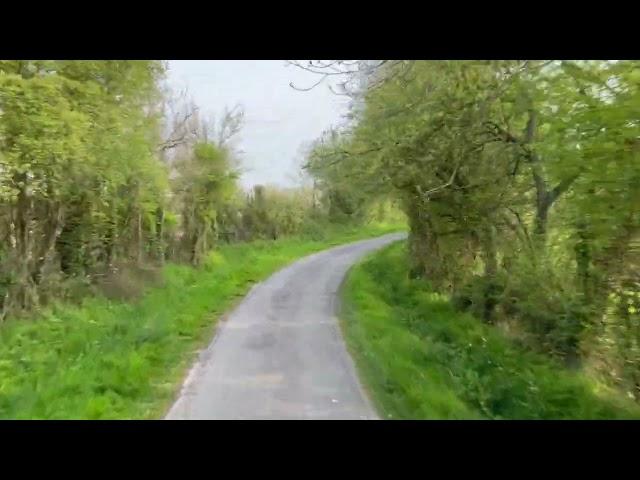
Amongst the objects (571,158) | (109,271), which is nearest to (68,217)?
(109,271)

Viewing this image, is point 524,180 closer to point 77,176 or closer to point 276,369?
point 276,369

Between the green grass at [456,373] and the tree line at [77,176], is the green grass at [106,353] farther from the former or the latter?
the green grass at [456,373]

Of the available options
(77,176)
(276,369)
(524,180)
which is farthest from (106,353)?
(524,180)

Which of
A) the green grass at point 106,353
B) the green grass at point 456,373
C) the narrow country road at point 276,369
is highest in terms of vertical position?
the green grass at point 106,353

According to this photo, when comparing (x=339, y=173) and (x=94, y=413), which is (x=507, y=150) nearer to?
(x=339, y=173)

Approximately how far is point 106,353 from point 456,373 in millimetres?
4942

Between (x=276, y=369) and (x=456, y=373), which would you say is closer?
(x=276, y=369)

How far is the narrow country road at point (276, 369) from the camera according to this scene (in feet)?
22.1

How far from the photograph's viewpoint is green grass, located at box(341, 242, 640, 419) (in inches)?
286

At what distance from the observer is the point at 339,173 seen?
16047 millimetres

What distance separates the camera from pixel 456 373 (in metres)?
9.05

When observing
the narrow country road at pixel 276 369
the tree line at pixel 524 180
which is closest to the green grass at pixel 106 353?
the narrow country road at pixel 276 369

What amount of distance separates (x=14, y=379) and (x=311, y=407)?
11.5ft

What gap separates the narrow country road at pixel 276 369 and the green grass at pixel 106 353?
363 mm
